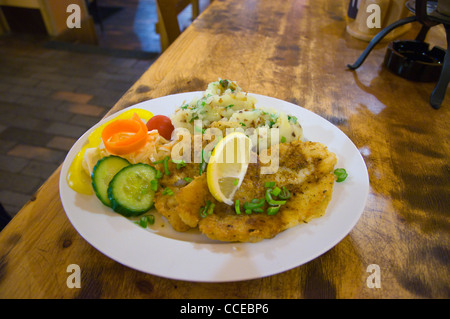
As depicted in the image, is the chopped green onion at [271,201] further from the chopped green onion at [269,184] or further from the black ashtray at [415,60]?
the black ashtray at [415,60]

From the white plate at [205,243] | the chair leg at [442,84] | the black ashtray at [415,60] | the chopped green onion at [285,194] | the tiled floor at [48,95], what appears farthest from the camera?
the tiled floor at [48,95]

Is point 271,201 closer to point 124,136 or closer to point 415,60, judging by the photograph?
point 124,136

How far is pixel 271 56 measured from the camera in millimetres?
2627

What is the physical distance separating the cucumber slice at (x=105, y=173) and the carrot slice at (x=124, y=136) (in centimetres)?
7

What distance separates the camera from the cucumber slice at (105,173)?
3.99 ft

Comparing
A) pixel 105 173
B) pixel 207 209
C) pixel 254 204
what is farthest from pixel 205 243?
pixel 105 173

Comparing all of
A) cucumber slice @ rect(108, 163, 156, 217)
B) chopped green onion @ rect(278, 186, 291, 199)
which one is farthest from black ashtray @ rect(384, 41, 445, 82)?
cucumber slice @ rect(108, 163, 156, 217)

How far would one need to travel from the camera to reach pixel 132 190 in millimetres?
1259

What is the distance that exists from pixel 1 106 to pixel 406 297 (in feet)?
Result: 15.0

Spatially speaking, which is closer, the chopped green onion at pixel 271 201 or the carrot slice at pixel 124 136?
the chopped green onion at pixel 271 201

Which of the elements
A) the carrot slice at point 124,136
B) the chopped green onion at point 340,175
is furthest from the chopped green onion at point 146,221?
the chopped green onion at point 340,175

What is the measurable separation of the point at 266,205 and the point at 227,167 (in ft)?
0.76
